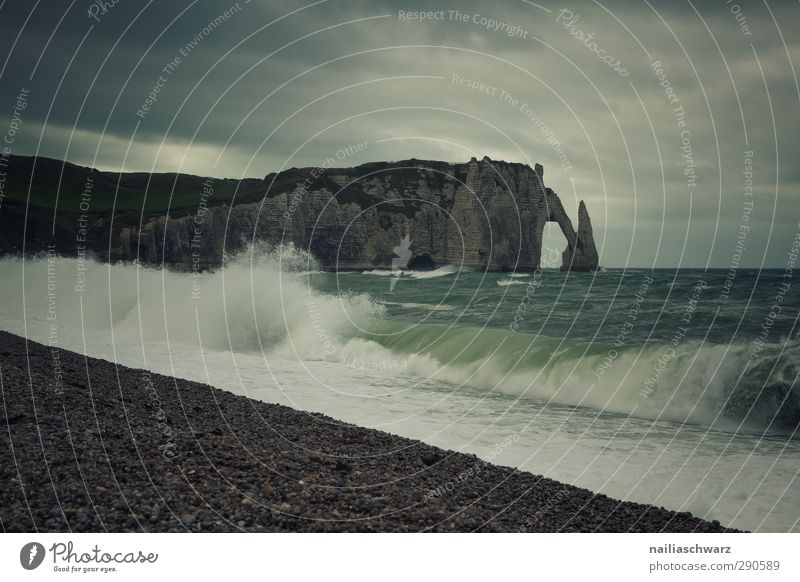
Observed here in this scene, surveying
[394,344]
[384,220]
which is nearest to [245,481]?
[394,344]

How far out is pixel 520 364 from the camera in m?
19.2

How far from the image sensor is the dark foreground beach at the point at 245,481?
6.39 m

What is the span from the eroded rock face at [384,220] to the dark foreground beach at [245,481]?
64.3 meters

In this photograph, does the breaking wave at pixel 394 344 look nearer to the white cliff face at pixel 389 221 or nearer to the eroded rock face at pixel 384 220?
the eroded rock face at pixel 384 220

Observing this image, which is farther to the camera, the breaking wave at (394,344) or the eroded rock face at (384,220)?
the eroded rock face at (384,220)

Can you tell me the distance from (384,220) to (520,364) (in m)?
71.9

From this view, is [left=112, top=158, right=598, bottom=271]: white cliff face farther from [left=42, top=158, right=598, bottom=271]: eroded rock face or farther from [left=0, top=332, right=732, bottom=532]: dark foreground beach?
[left=0, top=332, right=732, bottom=532]: dark foreground beach

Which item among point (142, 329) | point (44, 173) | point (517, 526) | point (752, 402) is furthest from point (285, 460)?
point (44, 173)

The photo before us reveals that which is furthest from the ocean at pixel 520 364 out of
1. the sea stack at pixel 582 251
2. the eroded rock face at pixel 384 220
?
the sea stack at pixel 582 251

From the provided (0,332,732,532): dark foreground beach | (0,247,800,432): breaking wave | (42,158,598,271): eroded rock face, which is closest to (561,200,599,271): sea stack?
(42,158,598,271): eroded rock face

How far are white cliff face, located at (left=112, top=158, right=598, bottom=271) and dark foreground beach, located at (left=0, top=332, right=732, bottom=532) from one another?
65.3 metres

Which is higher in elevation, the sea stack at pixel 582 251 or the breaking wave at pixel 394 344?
the sea stack at pixel 582 251

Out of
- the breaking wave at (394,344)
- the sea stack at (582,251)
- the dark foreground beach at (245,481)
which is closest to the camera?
the dark foreground beach at (245,481)

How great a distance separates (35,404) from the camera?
991cm
